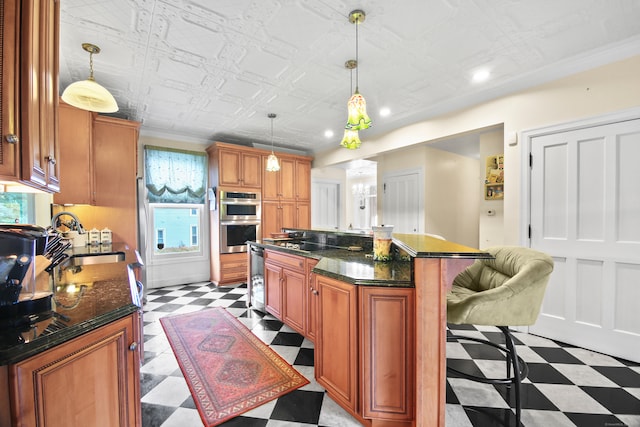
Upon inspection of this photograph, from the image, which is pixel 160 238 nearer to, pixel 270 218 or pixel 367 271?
pixel 270 218

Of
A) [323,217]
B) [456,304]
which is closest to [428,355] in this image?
[456,304]

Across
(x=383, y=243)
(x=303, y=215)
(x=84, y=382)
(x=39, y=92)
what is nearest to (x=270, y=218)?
(x=303, y=215)

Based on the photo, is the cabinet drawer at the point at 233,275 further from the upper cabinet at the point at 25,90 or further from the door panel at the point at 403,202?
the upper cabinet at the point at 25,90

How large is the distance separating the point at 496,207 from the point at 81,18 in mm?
4905

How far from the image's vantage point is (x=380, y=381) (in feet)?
4.83

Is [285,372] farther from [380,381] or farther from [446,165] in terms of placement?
[446,165]

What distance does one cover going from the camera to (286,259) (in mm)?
2727

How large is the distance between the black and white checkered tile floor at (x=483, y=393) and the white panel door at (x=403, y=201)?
9.02ft

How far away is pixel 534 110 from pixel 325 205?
15.5 ft

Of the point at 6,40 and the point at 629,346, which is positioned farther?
the point at 629,346

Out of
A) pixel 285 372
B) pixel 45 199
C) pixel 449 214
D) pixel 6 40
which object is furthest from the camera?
pixel 449 214

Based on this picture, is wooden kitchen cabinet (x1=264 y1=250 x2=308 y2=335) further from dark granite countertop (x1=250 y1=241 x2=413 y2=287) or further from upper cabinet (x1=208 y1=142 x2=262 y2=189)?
upper cabinet (x1=208 y1=142 x2=262 y2=189)

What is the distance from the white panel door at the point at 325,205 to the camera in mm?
6655

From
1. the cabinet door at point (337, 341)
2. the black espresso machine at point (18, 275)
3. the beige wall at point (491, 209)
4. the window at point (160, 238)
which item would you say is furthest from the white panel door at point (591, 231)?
the window at point (160, 238)
